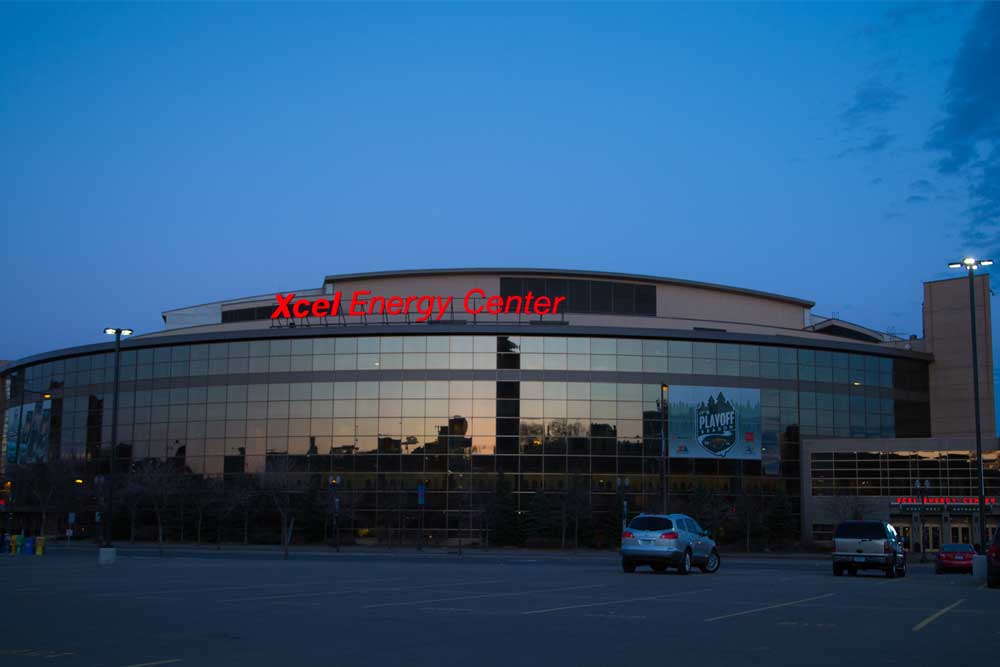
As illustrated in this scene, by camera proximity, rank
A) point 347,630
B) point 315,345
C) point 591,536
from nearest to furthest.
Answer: point 347,630 → point 591,536 → point 315,345

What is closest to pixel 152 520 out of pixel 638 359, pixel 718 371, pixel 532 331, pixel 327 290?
pixel 327 290

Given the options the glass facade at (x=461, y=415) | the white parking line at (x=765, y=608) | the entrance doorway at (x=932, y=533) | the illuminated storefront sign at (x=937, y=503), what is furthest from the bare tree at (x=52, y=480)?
the white parking line at (x=765, y=608)

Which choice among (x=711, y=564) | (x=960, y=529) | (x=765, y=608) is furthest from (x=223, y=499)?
(x=765, y=608)

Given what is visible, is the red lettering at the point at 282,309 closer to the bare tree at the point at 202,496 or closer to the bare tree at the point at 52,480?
the bare tree at the point at 202,496

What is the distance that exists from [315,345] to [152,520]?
1904 centimetres

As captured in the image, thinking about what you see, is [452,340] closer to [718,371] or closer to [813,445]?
[718,371]

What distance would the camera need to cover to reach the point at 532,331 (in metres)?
79.6

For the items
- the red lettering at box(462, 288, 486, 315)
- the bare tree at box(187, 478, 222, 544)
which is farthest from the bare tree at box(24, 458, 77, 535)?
the red lettering at box(462, 288, 486, 315)

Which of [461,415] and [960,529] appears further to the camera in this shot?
[960,529]

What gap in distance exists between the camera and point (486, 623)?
1630 centimetres

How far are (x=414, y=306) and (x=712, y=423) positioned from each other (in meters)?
24.7

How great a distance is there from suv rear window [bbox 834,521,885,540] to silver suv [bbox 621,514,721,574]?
16.7 ft

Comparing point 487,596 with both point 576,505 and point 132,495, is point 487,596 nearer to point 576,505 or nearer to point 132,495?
point 576,505

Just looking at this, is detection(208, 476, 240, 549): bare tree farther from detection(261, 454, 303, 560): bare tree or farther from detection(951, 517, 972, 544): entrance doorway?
detection(951, 517, 972, 544): entrance doorway
